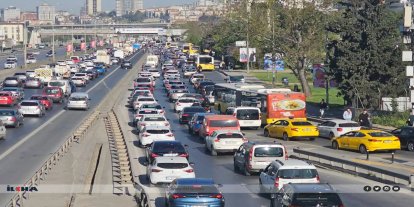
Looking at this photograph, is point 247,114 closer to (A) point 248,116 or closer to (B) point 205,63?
(A) point 248,116

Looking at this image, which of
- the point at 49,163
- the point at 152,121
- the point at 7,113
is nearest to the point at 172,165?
the point at 49,163

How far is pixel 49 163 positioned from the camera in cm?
3284

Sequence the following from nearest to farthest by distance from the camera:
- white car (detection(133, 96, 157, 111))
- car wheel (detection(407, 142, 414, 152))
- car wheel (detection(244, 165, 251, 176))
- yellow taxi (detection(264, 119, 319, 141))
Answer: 1. car wheel (detection(244, 165, 251, 176))
2. car wheel (detection(407, 142, 414, 152))
3. yellow taxi (detection(264, 119, 319, 141))
4. white car (detection(133, 96, 157, 111))

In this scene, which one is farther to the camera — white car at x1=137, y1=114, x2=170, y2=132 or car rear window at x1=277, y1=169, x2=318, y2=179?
white car at x1=137, y1=114, x2=170, y2=132

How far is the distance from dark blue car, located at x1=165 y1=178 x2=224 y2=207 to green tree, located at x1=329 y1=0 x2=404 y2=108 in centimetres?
3622

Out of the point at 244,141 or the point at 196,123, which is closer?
the point at 244,141

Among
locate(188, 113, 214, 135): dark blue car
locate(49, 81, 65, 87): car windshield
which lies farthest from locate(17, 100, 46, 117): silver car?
locate(49, 81, 65, 87): car windshield

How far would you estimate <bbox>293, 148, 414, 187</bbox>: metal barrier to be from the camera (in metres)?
27.5

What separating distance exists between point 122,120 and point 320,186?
3618cm

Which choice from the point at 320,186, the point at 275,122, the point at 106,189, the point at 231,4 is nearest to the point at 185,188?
the point at 320,186

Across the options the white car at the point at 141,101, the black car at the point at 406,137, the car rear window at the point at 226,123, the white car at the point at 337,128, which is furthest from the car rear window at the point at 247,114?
the white car at the point at 141,101

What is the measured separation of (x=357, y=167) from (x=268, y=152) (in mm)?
3022

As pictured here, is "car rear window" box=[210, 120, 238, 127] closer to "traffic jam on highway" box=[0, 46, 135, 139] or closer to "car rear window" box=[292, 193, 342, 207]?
"traffic jam on highway" box=[0, 46, 135, 139]

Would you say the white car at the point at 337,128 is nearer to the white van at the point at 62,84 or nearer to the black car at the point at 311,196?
the black car at the point at 311,196
